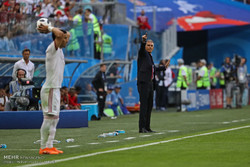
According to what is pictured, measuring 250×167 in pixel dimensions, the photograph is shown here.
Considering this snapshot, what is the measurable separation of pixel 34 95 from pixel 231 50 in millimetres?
22762

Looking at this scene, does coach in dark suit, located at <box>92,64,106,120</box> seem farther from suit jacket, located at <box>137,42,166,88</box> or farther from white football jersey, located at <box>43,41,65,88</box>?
white football jersey, located at <box>43,41,65,88</box>

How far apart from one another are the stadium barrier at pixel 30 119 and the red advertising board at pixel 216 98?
13.5m

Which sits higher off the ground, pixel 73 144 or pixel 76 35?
pixel 76 35

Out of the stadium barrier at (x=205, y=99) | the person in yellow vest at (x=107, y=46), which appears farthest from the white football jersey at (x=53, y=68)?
the stadium barrier at (x=205, y=99)

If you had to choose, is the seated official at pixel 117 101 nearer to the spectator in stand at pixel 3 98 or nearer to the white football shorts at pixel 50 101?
the spectator in stand at pixel 3 98

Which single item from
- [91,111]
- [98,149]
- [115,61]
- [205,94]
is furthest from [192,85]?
[98,149]

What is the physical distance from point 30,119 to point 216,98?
14805 mm

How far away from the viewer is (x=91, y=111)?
22.0m

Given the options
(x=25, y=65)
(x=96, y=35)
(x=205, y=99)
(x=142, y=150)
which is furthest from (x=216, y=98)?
(x=142, y=150)

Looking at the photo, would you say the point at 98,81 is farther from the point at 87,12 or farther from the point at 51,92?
the point at 51,92

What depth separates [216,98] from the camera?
100 ft

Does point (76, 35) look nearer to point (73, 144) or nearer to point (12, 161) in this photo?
point (73, 144)

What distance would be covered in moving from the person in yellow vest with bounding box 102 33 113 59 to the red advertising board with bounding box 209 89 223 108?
5.51 meters

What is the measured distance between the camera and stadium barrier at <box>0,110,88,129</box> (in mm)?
17406
